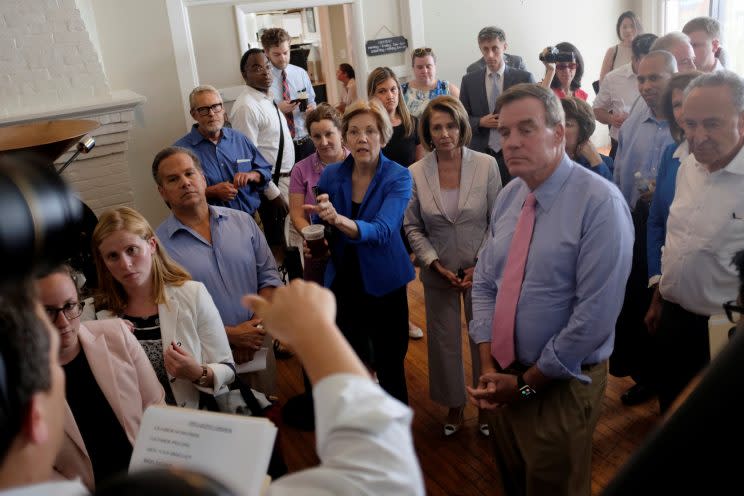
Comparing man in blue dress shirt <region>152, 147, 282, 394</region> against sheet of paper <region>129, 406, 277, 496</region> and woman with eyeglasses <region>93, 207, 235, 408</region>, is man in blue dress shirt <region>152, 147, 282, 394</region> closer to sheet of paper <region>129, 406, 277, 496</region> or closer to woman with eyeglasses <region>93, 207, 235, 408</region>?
woman with eyeglasses <region>93, 207, 235, 408</region>

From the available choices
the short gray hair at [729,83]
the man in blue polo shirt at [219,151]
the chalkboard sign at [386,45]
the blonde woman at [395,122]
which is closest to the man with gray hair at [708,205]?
the short gray hair at [729,83]

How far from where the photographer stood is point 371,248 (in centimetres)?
262

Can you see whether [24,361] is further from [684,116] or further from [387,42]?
[387,42]

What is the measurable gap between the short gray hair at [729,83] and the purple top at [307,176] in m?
1.77

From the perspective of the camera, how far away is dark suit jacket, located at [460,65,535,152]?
4723 mm

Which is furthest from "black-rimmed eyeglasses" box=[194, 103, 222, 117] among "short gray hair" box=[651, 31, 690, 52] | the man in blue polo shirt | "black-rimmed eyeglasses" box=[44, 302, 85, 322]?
"short gray hair" box=[651, 31, 690, 52]

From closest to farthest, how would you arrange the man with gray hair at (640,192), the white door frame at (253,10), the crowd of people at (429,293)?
the crowd of people at (429,293)
the man with gray hair at (640,192)
the white door frame at (253,10)

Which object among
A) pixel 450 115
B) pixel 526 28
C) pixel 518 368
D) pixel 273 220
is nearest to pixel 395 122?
pixel 273 220

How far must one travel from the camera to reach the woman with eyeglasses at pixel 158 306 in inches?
79.4

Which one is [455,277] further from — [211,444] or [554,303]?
[211,444]

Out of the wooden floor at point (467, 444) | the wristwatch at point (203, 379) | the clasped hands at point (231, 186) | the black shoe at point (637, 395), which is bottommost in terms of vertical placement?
the wooden floor at point (467, 444)

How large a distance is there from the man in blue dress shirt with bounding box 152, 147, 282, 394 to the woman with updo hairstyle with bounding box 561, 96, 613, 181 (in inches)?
54.4

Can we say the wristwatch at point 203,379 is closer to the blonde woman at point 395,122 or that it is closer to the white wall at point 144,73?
the blonde woman at point 395,122

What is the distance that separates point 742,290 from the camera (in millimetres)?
1398
